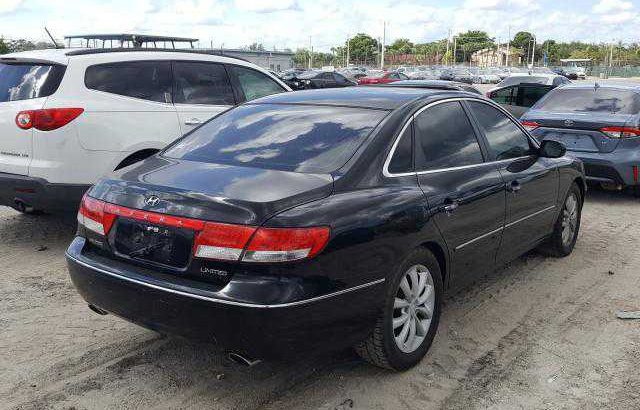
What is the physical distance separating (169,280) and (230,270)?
1.13 feet

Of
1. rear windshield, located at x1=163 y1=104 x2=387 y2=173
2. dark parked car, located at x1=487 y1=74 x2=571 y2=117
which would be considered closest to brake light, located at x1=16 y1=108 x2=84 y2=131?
rear windshield, located at x1=163 y1=104 x2=387 y2=173

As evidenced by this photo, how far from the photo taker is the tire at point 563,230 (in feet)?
18.8

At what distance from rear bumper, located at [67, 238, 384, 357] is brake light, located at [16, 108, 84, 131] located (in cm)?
256

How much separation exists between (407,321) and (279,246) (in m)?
1.08

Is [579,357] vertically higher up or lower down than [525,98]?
lower down

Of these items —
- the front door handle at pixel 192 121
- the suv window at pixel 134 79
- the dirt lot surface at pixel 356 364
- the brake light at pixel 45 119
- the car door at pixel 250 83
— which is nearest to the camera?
the dirt lot surface at pixel 356 364

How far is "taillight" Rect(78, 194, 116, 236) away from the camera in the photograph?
11.0 ft

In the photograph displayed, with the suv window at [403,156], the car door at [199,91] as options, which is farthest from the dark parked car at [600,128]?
the suv window at [403,156]

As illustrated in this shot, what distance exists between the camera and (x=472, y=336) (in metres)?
4.12

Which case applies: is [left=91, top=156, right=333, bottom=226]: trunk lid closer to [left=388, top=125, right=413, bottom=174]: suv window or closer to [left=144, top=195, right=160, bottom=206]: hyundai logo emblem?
[left=144, top=195, right=160, bottom=206]: hyundai logo emblem

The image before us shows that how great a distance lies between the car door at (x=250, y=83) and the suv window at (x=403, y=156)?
3.66 metres

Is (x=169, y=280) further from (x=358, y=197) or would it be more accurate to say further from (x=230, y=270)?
(x=358, y=197)

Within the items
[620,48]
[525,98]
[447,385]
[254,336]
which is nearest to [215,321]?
[254,336]

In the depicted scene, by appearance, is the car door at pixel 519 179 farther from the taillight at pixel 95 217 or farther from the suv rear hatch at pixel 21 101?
the suv rear hatch at pixel 21 101
